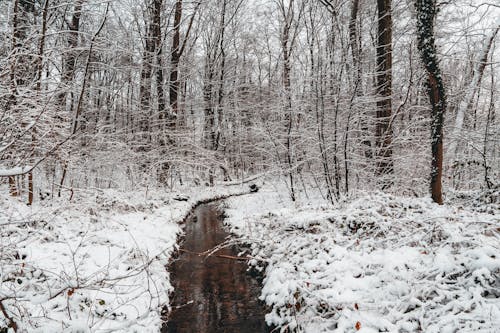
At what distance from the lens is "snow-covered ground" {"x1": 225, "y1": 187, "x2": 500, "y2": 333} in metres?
3.15

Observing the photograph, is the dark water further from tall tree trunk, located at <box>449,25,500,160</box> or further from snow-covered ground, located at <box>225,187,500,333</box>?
tall tree trunk, located at <box>449,25,500,160</box>

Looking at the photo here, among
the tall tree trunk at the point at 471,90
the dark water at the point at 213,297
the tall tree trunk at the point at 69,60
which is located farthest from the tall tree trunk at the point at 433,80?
the tall tree trunk at the point at 69,60

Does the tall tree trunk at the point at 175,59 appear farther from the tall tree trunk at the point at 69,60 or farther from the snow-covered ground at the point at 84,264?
the tall tree trunk at the point at 69,60

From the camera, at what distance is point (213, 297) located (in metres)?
5.70

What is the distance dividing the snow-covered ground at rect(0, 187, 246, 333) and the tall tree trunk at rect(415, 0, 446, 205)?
17.3 ft

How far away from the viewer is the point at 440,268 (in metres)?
3.49

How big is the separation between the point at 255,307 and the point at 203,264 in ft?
7.58

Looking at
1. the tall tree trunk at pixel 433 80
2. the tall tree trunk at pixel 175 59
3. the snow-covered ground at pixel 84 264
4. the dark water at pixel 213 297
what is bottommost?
the dark water at pixel 213 297

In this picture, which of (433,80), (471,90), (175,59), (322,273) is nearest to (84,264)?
(322,273)

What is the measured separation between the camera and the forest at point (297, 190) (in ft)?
11.6

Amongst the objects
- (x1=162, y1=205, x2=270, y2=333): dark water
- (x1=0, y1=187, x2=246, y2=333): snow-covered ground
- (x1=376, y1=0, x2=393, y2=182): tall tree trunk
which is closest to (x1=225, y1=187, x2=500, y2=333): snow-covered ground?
(x1=162, y1=205, x2=270, y2=333): dark water

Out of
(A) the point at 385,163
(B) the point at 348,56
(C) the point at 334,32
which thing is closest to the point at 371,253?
(A) the point at 385,163

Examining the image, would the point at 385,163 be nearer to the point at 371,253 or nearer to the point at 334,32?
the point at 334,32

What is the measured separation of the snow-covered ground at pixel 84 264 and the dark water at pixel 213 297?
35 centimetres
